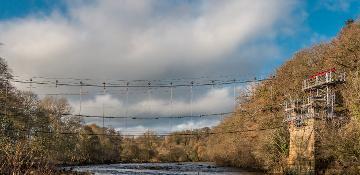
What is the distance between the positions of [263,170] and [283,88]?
11315 millimetres

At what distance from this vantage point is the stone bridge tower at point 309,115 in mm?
48812

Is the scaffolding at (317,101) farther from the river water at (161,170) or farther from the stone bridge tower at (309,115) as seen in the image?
the river water at (161,170)

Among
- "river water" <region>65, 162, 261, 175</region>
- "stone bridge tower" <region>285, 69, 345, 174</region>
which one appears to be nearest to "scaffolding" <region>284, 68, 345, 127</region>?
"stone bridge tower" <region>285, 69, 345, 174</region>

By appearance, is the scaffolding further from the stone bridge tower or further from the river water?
the river water

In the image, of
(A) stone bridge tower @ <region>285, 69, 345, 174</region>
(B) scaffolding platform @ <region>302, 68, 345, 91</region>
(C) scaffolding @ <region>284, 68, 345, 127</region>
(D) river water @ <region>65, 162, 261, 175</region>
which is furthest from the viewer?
(D) river water @ <region>65, 162, 261, 175</region>

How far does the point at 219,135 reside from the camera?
290 ft

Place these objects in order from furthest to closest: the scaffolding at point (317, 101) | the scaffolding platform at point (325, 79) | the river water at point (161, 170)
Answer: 1. the river water at point (161, 170)
2. the scaffolding platform at point (325, 79)
3. the scaffolding at point (317, 101)

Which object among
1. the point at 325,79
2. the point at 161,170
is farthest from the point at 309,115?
the point at 161,170

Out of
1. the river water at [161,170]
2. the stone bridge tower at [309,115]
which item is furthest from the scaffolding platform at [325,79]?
the river water at [161,170]

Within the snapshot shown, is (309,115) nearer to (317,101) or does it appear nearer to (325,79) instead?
(317,101)

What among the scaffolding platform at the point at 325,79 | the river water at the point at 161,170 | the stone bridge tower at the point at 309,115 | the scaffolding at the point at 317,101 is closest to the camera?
the stone bridge tower at the point at 309,115

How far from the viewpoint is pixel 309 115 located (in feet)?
163

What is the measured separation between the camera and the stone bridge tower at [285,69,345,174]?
48812 millimetres

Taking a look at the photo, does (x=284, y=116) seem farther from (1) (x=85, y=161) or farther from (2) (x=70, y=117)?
(1) (x=85, y=161)
